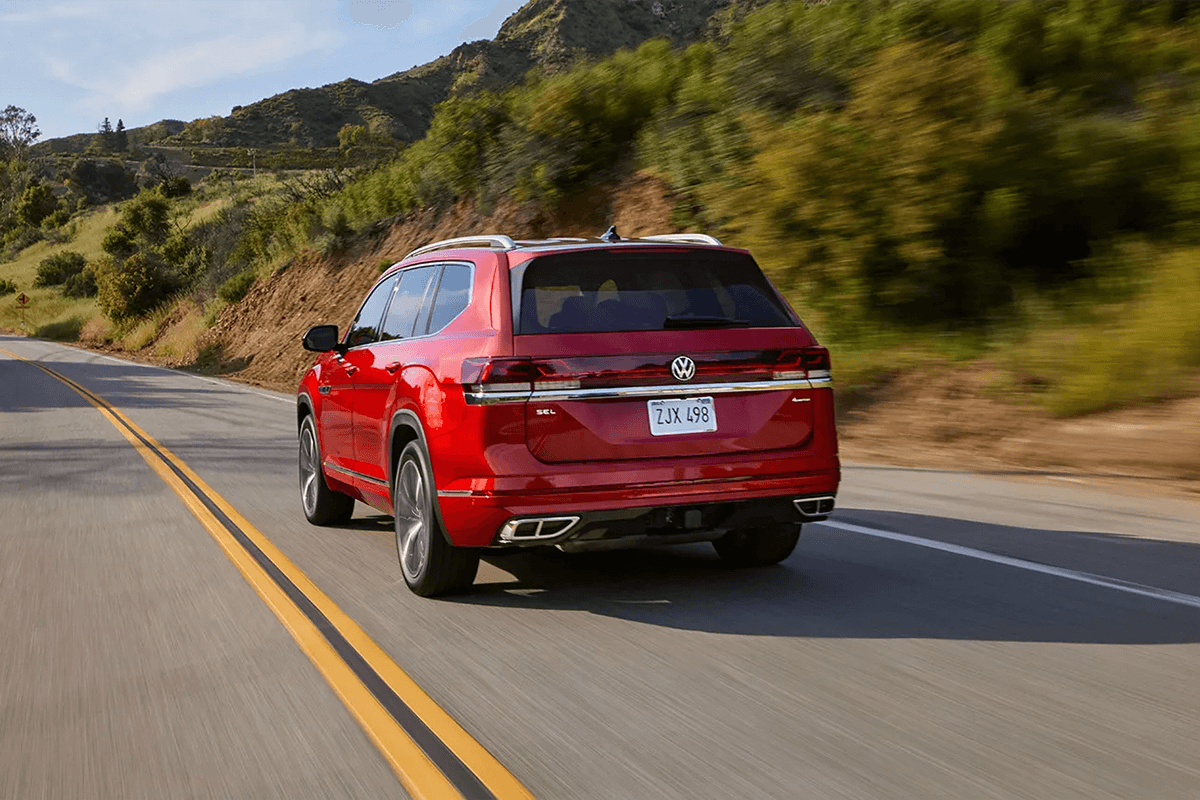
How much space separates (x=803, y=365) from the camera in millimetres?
5934

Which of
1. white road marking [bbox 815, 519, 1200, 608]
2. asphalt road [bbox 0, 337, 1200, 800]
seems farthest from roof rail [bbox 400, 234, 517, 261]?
white road marking [bbox 815, 519, 1200, 608]

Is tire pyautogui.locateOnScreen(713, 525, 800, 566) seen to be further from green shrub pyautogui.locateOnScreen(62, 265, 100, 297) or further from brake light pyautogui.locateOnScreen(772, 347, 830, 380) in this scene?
green shrub pyautogui.locateOnScreen(62, 265, 100, 297)

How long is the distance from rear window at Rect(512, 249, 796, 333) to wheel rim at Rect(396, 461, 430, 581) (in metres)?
1.13

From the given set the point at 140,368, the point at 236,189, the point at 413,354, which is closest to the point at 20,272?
the point at 236,189

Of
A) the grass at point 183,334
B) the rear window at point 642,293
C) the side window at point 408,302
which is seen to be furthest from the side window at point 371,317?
the grass at point 183,334

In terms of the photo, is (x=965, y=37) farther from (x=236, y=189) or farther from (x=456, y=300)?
(x=236, y=189)

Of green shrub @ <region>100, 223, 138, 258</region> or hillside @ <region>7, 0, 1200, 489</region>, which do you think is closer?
hillside @ <region>7, 0, 1200, 489</region>

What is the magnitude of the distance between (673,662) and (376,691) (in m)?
1.16

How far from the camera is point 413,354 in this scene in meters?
6.46

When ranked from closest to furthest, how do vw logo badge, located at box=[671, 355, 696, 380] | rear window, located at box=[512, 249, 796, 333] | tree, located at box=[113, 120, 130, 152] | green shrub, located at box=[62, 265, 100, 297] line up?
vw logo badge, located at box=[671, 355, 696, 380]
rear window, located at box=[512, 249, 796, 333]
green shrub, located at box=[62, 265, 100, 297]
tree, located at box=[113, 120, 130, 152]

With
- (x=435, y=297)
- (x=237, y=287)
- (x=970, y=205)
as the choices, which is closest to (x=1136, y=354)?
(x=970, y=205)

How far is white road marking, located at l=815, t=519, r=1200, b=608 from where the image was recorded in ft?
18.9

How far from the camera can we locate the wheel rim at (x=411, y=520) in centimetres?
621

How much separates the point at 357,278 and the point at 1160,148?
2384 centimetres
